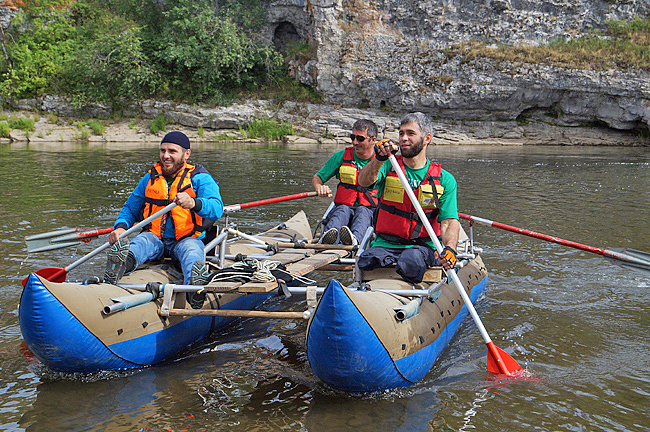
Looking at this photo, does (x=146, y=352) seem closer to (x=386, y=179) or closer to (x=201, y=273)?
(x=201, y=273)

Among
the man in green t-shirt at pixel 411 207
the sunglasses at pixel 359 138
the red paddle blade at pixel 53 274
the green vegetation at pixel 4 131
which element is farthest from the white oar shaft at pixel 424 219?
the green vegetation at pixel 4 131

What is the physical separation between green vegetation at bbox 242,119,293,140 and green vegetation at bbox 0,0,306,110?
8.11ft

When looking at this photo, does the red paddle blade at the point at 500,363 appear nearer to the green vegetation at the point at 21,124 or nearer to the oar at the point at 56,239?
the oar at the point at 56,239

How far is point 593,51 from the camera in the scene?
963 inches

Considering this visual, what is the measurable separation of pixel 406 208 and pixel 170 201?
199 cm

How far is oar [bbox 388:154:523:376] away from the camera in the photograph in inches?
154

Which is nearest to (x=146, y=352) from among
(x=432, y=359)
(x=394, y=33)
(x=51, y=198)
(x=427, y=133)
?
(x=432, y=359)

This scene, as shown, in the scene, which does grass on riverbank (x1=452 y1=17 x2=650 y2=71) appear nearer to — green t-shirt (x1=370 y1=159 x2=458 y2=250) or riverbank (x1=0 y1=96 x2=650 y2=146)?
riverbank (x1=0 y1=96 x2=650 y2=146)

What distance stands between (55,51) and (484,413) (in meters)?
30.3

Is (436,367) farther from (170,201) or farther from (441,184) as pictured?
(170,201)

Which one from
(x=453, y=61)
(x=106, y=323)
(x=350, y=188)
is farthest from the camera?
(x=453, y=61)

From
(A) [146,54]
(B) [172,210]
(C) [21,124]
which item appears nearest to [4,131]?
(C) [21,124]

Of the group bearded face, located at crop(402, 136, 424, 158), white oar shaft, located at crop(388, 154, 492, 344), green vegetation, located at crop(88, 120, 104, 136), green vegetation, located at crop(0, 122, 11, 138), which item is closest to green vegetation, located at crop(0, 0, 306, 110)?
green vegetation, located at crop(88, 120, 104, 136)

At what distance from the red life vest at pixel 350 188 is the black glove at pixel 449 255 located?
2.53 m
